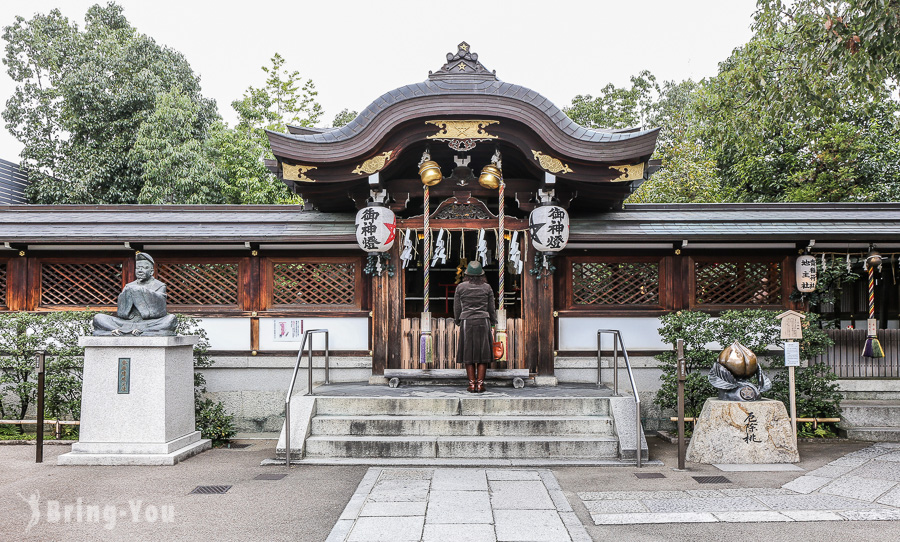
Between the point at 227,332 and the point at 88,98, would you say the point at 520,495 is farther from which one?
the point at 88,98

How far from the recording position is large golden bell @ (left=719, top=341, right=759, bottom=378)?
7.51 m

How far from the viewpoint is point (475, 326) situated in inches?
328

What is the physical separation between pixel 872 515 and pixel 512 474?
3.17 meters

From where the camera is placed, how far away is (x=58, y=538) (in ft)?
15.7

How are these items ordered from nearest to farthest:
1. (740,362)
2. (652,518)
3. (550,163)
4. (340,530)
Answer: (340,530) → (652,518) → (740,362) → (550,163)

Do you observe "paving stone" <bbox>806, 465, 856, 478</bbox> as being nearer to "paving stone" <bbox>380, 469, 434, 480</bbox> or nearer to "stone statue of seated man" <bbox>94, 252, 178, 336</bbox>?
"paving stone" <bbox>380, 469, 434, 480</bbox>

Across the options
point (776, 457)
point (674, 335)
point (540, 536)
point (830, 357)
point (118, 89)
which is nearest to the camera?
point (540, 536)

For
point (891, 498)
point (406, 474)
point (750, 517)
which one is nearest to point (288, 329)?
point (406, 474)

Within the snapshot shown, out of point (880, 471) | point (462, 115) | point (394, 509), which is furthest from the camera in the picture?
point (462, 115)

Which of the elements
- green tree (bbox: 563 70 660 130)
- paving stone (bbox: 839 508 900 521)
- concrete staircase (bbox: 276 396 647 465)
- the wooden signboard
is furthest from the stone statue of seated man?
green tree (bbox: 563 70 660 130)

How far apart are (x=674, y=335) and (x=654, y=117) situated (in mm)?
22925

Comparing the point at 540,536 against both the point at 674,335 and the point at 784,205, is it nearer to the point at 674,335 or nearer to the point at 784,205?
the point at 674,335

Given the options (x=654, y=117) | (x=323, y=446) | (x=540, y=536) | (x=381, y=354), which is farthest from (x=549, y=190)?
(x=654, y=117)

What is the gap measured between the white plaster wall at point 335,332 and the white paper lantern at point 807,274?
6696 mm
